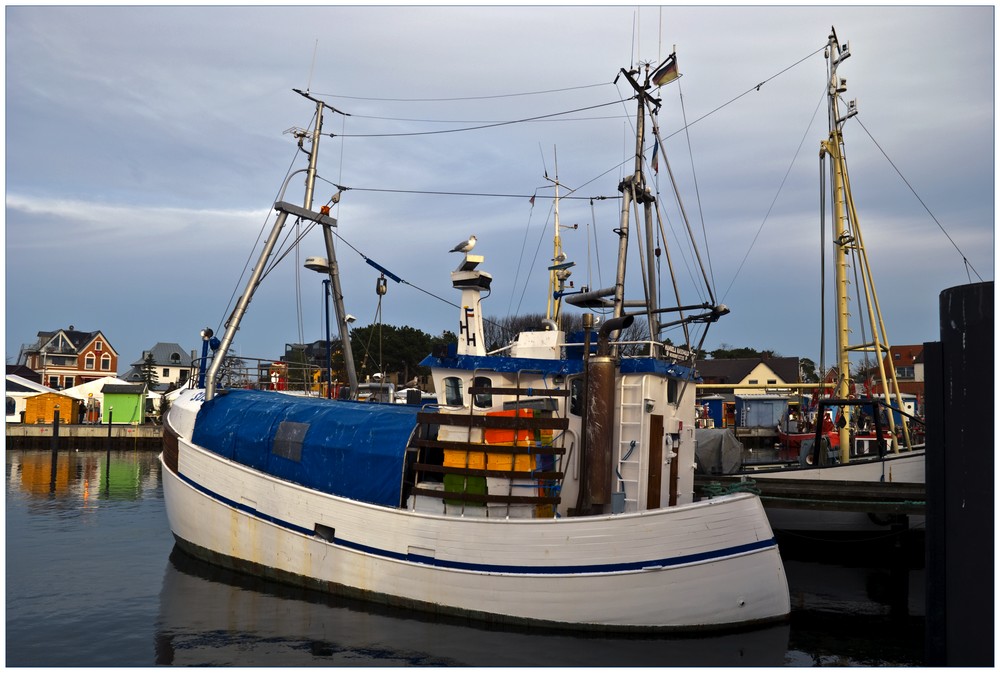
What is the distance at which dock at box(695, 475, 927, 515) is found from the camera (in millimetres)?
Result: 16031

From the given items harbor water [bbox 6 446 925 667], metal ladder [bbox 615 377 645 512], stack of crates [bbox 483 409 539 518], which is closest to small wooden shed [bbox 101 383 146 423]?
harbor water [bbox 6 446 925 667]

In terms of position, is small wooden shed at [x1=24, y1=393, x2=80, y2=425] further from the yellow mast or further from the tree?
the yellow mast

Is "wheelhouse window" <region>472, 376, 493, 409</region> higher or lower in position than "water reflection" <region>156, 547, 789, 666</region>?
higher

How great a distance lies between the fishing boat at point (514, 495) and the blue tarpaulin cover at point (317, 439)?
36 mm

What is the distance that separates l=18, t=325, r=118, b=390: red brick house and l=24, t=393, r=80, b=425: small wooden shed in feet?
87.8

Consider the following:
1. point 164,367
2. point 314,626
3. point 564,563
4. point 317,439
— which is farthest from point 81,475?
point 164,367

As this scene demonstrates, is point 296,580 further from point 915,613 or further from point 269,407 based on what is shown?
point 915,613

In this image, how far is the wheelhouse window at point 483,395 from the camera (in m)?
13.4

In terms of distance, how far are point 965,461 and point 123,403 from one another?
56.5 metres

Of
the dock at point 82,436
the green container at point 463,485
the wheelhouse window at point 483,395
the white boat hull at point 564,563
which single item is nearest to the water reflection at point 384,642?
the white boat hull at point 564,563

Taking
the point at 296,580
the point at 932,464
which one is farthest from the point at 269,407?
the point at 932,464

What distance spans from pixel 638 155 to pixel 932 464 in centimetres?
941

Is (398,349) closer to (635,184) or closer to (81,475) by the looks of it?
(81,475)

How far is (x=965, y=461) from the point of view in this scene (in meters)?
5.89
